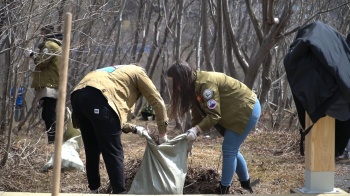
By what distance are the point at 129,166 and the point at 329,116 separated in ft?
7.86

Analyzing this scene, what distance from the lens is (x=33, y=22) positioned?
6.43 meters

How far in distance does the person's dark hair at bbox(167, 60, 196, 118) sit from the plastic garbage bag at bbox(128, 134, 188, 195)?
0.34 metres

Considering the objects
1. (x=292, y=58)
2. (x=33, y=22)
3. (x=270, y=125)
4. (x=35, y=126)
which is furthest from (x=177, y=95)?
(x=270, y=125)

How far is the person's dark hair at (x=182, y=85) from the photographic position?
540 centimetres

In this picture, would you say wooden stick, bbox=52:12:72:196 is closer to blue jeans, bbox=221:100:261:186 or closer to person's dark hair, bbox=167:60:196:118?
person's dark hair, bbox=167:60:196:118

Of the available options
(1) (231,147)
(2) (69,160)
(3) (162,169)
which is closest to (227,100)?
(1) (231,147)

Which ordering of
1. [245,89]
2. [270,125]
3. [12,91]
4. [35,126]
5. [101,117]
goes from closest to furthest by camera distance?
[101,117] < [245,89] < [12,91] < [35,126] < [270,125]

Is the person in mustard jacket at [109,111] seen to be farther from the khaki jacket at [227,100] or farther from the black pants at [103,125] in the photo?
the khaki jacket at [227,100]

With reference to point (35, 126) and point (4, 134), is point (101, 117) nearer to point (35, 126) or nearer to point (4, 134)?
point (4, 134)

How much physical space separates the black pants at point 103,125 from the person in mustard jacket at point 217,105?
625 millimetres

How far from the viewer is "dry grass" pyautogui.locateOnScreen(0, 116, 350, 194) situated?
6184 millimetres

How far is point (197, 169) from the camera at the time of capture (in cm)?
631

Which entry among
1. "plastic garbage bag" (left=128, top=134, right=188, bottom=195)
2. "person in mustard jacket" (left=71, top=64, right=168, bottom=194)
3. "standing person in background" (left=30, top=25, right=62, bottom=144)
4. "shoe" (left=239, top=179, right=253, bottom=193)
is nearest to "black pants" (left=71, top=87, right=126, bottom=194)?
"person in mustard jacket" (left=71, top=64, right=168, bottom=194)

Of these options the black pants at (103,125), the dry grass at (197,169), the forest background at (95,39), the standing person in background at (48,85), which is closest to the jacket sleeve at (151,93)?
the black pants at (103,125)
